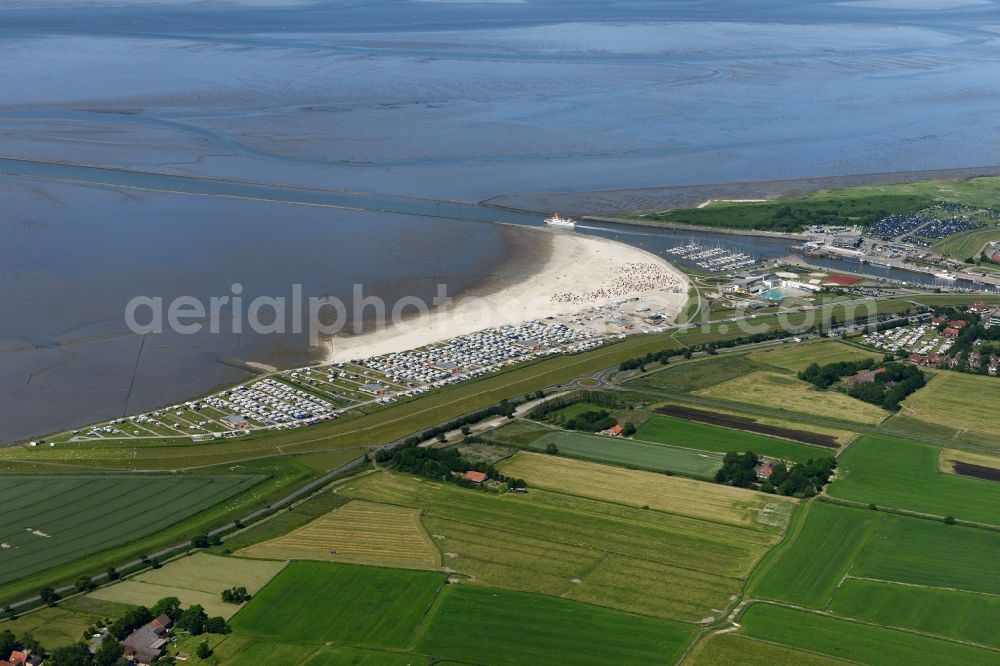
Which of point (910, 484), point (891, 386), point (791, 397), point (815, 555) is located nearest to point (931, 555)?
point (815, 555)

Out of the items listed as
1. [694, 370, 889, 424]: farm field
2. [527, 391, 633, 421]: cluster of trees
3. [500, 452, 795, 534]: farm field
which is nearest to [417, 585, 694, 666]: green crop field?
[500, 452, 795, 534]: farm field

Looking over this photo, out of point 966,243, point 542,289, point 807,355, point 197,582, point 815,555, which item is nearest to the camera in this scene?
point 197,582

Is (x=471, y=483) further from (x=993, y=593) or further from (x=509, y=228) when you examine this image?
(x=509, y=228)

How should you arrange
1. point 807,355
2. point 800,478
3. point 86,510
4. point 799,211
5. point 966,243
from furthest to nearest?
point 799,211, point 966,243, point 807,355, point 800,478, point 86,510

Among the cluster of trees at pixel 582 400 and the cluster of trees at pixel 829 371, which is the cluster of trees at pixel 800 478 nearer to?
the cluster of trees at pixel 582 400

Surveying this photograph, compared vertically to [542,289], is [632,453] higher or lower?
lower

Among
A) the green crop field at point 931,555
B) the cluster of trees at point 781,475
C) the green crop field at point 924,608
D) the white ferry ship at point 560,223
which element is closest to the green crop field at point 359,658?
the green crop field at point 924,608

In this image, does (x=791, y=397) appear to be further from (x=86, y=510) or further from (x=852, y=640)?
(x=86, y=510)
